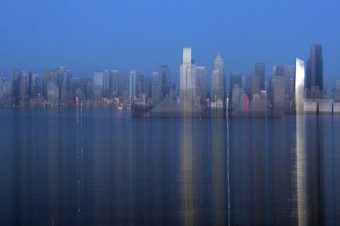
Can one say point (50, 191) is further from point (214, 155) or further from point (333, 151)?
point (333, 151)

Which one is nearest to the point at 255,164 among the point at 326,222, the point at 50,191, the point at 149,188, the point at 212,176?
the point at 212,176

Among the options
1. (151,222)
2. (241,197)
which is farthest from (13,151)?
(151,222)

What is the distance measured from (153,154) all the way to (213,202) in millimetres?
7355

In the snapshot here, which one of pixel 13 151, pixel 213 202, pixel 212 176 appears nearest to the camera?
pixel 213 202

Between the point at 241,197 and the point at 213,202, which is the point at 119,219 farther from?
the point at 241,197

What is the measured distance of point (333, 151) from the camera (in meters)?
17.2

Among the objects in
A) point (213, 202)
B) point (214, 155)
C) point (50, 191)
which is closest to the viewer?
point (213, 202)

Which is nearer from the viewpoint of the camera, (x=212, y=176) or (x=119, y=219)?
(x=119, y=219)

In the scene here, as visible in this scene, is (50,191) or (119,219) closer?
(119,219)

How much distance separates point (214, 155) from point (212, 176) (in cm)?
439

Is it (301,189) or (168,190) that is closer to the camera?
(168,190)

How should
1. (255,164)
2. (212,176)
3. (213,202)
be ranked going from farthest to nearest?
(255,164), (212,176), (213,202)

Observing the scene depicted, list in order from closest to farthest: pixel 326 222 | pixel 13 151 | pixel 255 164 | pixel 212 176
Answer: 1. pixel 326 222
2. pixel 212 176
3. pixel 255 164
4. pixel 13 151

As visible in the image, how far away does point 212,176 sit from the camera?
1117 cm
